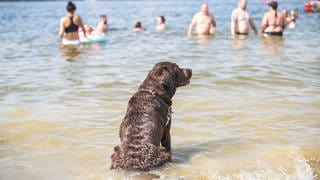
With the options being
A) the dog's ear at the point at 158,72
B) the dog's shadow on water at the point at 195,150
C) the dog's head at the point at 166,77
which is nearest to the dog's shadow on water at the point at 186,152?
the dog's shadow on water at the point at 195,150

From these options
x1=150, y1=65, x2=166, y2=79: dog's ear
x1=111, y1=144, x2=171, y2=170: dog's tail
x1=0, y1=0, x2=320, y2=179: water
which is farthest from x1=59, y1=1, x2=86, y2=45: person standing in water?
x1=111, y1=144, x2=171, y2=170: dog's tail

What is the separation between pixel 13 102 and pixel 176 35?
12.0 m

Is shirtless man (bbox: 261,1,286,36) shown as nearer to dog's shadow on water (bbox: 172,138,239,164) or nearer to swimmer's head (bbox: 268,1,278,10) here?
swimmer's head (bbox: 268,1,278,10)

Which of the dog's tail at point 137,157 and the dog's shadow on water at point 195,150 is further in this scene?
the dog's shadow on water at point 195,150

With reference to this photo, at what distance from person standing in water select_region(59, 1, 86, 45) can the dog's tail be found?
11.0 m

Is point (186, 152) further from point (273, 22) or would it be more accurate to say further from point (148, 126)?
point (273, 22)

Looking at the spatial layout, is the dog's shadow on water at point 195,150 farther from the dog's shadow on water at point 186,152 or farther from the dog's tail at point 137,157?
the dog's tail at point 137,157

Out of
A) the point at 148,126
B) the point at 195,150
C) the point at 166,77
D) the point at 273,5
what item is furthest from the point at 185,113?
the point at 273,5

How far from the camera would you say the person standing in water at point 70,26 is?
602 inches

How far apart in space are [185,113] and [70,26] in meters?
9.18

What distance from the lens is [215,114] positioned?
7.25m

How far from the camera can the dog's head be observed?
200 inches

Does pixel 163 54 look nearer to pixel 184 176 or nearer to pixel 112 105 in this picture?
pixel 112 105

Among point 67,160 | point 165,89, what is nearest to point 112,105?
point 67,160
